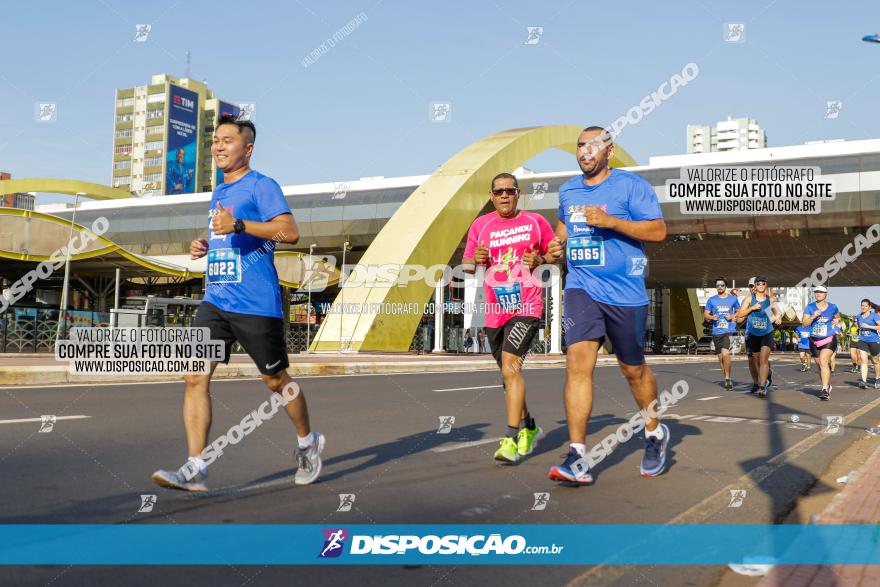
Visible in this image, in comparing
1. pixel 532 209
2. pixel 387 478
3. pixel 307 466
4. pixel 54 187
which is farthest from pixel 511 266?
pixel 54 187

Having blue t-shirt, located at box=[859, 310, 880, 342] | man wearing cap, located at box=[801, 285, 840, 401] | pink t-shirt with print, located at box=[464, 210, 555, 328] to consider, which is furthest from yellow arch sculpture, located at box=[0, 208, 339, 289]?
pink t-shirt with print, located at box=[464, 210, 555, 328]

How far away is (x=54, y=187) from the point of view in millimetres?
57469

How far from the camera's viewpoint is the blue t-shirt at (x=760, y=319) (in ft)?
42.4

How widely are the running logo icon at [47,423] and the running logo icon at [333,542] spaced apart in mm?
3838

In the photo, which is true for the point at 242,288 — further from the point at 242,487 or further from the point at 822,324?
the point at 822,324

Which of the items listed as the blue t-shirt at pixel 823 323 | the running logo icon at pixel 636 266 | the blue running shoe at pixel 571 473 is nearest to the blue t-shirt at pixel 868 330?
the blue t-shirt at pixel 823 323

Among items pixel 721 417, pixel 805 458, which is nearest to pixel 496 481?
pixel 805 458

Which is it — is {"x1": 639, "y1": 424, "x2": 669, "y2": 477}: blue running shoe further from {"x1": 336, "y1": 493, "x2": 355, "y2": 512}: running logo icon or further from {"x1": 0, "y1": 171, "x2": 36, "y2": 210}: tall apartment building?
{"x1": 0, "y1": 171, "x2": 36, "y2": 210}: tall apartment building

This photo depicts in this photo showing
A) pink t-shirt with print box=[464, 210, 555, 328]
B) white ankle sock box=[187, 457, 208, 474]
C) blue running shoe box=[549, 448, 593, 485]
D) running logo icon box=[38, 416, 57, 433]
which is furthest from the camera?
running logo icon box=[38, 416, 57, 433]

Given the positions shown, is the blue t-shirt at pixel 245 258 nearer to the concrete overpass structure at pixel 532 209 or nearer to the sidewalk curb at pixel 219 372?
the sidewalk curb at pixel 219 372

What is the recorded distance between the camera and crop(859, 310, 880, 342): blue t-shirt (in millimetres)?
16094

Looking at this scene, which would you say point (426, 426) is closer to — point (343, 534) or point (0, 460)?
point (0, 460)

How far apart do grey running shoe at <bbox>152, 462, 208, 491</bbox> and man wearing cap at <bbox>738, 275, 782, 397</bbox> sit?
34.5 ft

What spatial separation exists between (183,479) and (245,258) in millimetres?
1181
